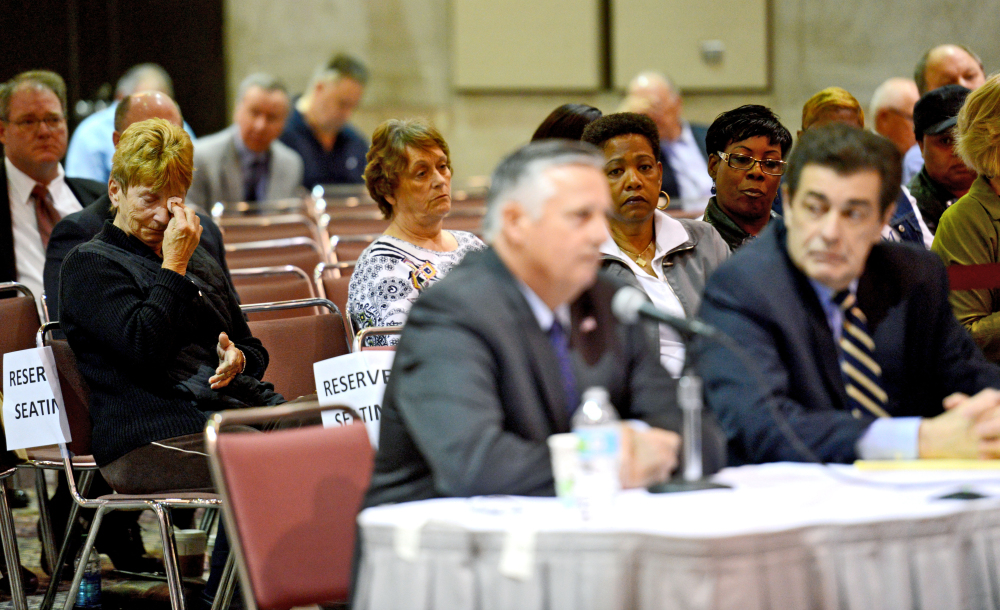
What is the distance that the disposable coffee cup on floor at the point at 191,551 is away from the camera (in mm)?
4043

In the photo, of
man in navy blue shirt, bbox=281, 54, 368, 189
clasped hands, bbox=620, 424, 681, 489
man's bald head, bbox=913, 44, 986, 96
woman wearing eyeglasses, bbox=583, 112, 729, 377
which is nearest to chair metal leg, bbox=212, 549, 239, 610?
woman wearing eyeglasses, bbox=583, 112, 729, 377

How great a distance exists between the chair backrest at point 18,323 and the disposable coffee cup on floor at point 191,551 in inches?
33.7

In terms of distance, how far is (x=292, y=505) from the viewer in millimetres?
2316

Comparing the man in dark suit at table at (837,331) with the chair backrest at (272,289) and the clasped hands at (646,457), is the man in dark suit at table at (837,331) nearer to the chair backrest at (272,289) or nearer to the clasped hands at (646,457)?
the clasped hands at (646,457)

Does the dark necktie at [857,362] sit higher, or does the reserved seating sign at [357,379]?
the dark necktie at [857,362]

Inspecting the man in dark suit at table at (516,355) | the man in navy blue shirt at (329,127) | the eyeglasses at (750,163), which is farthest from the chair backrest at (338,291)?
the man in navy blue shirt at (329,127)

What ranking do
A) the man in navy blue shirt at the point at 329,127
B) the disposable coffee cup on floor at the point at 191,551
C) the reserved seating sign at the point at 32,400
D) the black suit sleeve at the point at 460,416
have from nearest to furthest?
the black suit sleeve at the point at 460,416, the reserved seating sign at the point at 32,400, the disposable coffee cup on floor at the point at 191,551, the man in navy blue shirt at the point at 329,127

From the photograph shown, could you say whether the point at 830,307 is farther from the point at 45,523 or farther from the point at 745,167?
the point at 45,523

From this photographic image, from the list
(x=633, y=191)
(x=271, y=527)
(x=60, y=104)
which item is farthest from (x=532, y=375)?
→ (x=60, y=104)

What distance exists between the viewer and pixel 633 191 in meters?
3.46

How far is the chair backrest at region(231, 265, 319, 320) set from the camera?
4344mm

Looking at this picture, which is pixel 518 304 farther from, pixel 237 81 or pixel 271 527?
pixel 237 81

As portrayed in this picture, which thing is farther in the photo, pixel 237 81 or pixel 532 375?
pixel 237 81

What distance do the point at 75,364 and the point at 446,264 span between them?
3.98 feet
